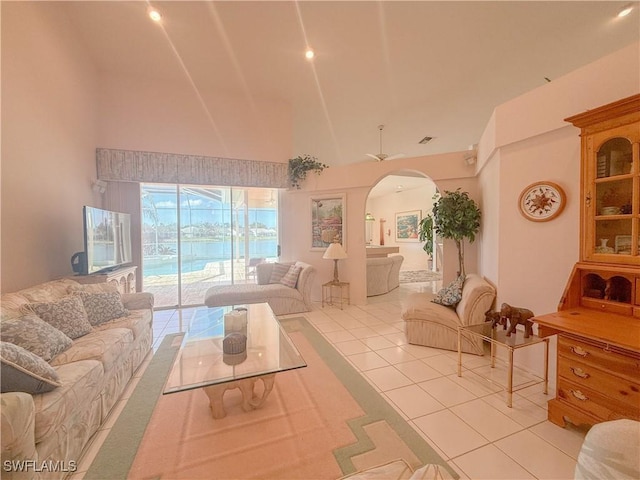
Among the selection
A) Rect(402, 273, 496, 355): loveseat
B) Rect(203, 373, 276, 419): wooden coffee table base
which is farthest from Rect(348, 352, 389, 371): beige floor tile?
Rect(203, 373, 276, 419): wooden coffee table base

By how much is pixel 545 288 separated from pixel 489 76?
12.0 ft

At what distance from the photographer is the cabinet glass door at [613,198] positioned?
170 centimetres

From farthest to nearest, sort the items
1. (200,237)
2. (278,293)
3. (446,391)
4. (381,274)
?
(381,274)
(200,237)
(278,293)
(446,391)

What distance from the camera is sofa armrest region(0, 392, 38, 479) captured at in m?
1.11

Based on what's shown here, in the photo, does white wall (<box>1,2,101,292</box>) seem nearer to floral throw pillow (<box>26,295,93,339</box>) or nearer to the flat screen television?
the flat screen television

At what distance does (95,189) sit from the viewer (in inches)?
164

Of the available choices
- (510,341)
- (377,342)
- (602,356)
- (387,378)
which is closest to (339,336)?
(377,342)

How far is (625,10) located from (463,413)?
4666 mm

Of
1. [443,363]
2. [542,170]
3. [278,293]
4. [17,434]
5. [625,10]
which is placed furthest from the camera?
[278,293]

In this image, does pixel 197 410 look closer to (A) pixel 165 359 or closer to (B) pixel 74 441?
(B) pixel 74 441

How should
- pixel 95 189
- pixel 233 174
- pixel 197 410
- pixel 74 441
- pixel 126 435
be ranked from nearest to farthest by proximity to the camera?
pixel 74 441
pixel 126 435
pixel 197 410
pixel 95 189
pixel 233 174

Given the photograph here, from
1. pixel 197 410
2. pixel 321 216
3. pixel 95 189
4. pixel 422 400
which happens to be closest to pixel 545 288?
pixel 422 400

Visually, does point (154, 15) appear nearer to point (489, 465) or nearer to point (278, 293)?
point (278, 293)

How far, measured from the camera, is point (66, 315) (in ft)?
7.18
